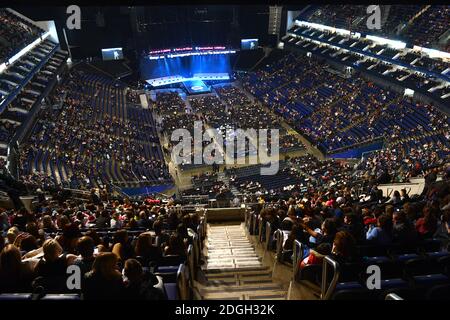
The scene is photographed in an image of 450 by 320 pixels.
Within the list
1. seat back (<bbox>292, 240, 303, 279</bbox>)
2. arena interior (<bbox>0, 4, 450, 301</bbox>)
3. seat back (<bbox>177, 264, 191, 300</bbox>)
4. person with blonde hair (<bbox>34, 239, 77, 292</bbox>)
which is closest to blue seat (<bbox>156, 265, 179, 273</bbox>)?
arena interior (<bbox>0, 4, 450, 301</bbox>)

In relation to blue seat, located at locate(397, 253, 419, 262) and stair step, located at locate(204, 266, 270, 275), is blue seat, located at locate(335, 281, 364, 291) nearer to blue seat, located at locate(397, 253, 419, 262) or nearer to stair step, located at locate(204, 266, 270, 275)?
blue seat, located at locate(397, 253, 419, 262)

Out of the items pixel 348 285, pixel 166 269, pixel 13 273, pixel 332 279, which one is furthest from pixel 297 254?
pixel 13 273

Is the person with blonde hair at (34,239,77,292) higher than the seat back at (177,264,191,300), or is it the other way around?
the person with blonde hair at (34,239,77,292)

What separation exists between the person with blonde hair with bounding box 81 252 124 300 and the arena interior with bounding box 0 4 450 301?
0.01 meters

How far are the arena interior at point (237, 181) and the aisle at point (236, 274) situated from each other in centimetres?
5

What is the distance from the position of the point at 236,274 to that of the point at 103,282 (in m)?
3.87

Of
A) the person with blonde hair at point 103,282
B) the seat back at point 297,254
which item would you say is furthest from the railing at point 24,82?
the person with blonde hair at point 103,282

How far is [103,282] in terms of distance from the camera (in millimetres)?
4086

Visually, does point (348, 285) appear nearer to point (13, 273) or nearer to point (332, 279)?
point (332, 279)

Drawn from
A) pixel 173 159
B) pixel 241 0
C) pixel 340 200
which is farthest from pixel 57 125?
pixel 241 0

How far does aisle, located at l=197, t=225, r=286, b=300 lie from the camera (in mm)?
6320
